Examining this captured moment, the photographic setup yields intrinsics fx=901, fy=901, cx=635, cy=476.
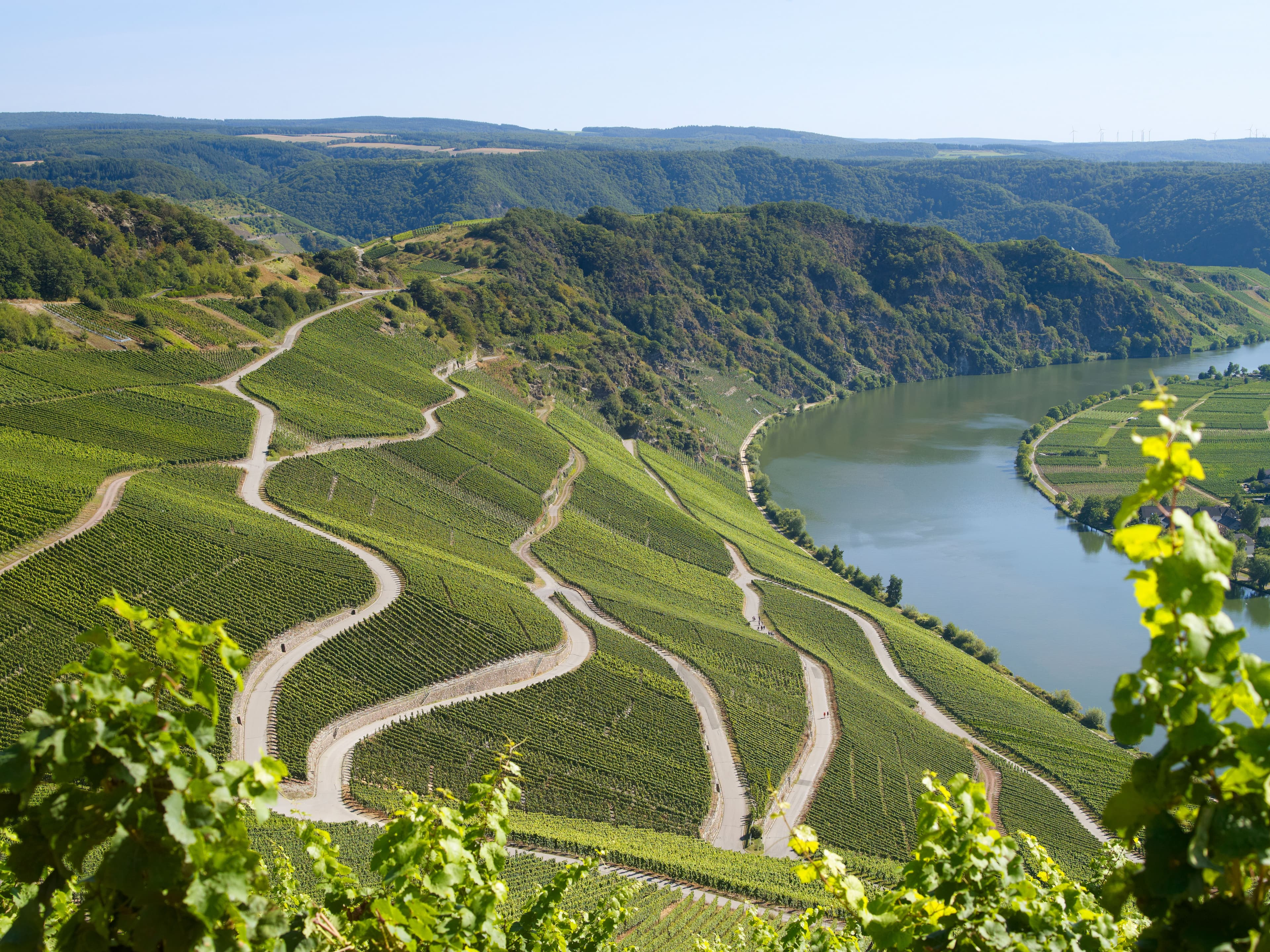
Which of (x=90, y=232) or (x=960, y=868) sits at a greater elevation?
(x=90, y=232)

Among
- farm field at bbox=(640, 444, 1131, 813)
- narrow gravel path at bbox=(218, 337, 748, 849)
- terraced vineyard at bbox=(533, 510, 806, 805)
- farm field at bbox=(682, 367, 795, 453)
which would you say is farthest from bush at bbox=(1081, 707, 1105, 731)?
farm field at bbox=(682, 367, 795, 453)

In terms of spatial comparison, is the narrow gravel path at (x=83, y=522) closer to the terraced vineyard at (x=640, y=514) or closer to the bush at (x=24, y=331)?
the bush at (x=24, y=331)

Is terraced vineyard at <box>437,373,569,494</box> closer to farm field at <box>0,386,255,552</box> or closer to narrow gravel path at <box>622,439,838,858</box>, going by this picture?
farm field at <box>0,386,255,552</box>

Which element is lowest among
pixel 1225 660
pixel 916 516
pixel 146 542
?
pixel 916 516

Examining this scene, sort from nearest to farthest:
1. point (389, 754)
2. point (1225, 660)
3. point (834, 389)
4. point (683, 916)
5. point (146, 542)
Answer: point (1225, 660), point (683, 916), point (389, 754), point (146, 542), point (834, 389)

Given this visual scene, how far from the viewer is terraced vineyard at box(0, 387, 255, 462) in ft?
160

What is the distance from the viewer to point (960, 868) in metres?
5.30

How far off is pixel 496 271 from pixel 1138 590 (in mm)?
110893

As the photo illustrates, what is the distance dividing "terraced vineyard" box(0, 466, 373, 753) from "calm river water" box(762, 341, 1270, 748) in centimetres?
4274

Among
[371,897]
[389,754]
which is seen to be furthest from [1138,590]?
[389,754]

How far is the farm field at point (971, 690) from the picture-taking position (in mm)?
45906

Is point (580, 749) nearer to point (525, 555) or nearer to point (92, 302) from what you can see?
point (525, 555)

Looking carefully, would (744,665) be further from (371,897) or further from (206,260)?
(206,260)

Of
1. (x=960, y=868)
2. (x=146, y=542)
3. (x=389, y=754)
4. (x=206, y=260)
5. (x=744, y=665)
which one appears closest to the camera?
(x=960, y=868)
